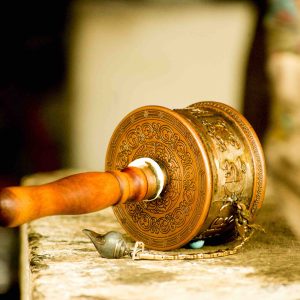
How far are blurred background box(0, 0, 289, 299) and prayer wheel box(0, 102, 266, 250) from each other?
219 cm

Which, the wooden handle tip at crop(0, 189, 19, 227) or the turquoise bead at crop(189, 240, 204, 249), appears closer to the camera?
the wooden handle tip at crop(0, 189, 19, 227)

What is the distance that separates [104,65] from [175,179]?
2669 millimetres

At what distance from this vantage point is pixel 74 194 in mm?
1561

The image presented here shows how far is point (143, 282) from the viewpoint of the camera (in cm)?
154

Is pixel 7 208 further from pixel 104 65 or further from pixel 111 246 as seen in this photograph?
pixel 104 65

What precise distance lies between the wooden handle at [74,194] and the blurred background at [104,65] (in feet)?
7.70

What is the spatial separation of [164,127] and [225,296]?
0.52 meters

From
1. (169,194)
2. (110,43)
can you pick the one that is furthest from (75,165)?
(169,194)

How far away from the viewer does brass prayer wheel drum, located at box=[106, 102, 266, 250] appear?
1669 mm

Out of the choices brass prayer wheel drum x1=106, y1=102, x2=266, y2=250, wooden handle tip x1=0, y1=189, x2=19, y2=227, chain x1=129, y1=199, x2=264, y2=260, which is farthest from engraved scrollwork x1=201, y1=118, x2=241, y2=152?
wooden handle tip x1=0, y1=189, x2=19, y2=227

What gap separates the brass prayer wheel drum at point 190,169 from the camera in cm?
167

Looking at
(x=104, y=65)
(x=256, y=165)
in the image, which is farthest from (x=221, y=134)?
(x=104, y=65)

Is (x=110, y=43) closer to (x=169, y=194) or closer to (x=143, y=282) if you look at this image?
(x=169, y=194)

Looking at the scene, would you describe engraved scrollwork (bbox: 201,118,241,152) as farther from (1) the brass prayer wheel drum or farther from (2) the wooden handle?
(2) the wooden handle
